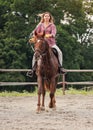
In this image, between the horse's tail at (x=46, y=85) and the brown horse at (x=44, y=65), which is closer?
the brown horse at (x=44, y=65)

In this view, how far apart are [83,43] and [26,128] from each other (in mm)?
41801

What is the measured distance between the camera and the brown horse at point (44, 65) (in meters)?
11.7

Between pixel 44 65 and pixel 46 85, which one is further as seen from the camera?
pixel 46 85

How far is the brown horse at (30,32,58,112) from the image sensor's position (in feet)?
38.3

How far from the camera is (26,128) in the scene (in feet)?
28.6

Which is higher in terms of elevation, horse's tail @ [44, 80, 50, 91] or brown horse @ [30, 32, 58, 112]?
brown horse @ [30, 32, 58, 112]

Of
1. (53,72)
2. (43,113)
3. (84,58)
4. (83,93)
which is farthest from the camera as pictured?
(84,58)

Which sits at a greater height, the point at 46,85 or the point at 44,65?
the point at 44,65

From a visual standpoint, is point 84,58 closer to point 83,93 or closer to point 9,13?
point 9,13

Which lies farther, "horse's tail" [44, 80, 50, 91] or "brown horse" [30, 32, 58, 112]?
"horse's tail" [44, 80, 50, 91]

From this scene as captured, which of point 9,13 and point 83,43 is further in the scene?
point 83,43

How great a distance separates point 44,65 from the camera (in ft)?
39.9

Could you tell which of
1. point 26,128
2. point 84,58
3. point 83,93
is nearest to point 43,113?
point 26,128

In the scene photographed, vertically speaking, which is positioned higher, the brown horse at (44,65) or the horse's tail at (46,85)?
the brown horse at (44,65)
